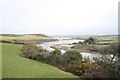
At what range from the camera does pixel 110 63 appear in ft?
68.5

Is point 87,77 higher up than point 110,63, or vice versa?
point 110,63

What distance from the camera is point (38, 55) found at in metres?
41.5

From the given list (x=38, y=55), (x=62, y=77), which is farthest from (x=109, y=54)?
(x=38, y=55)

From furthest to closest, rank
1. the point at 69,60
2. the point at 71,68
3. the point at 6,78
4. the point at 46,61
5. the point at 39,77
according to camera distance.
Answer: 1. the point at 46,61
2. the point at 69,60
3. the point at 71,68
4. the point at 39,77
5. the point at 6,78

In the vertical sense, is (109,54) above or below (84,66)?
above

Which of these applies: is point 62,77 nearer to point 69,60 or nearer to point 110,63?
point 110,63

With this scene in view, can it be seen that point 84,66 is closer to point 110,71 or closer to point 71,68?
point 71,68

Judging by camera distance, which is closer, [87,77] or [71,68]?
[87,77]

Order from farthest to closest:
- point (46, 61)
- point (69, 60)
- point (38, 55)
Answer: point (38, 55) → point (46, 61) → point (69, 60)

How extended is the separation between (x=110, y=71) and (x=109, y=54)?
1.96 meters

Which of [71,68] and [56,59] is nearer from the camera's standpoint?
[71,68]

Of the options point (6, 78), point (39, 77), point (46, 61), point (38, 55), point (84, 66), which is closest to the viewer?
point (6, 78)

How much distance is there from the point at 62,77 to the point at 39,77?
2255 mm

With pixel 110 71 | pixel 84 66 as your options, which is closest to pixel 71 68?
pixel 84 66
